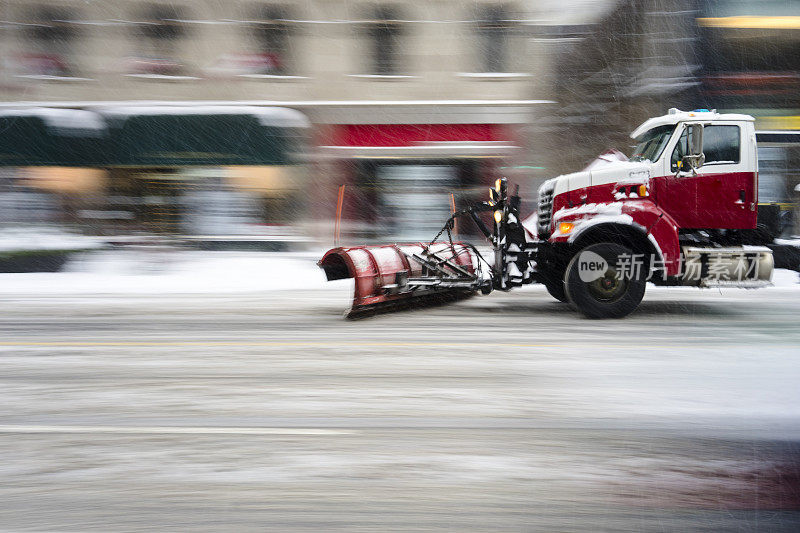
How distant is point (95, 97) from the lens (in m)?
19.7

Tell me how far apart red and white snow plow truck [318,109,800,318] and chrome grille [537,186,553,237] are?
351 millimetres

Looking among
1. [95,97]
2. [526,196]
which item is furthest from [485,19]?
[95,97]

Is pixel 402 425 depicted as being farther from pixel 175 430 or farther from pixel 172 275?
pixel 172 275

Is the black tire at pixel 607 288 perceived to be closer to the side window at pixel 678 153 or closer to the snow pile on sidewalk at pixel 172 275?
the side window at pixel 678 153

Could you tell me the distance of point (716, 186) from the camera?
8500 millimetres

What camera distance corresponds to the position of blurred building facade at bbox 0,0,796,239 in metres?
19.0

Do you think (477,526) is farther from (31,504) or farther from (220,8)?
(220,8)

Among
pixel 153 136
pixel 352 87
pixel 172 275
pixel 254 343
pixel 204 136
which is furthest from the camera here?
pixel 352 87

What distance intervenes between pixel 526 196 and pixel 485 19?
5.01 meters

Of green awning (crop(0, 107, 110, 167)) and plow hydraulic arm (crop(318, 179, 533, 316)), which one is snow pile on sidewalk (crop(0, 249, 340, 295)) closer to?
plow hydraulic arm (crop(318, 179, 533, 316))

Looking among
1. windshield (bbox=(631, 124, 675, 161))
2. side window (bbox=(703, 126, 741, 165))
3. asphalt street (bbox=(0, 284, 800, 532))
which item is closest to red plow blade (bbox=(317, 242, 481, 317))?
asphalt street (bbox=(0, 284, 800, 532))

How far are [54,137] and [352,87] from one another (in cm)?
799

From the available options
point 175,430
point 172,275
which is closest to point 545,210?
point 175,430

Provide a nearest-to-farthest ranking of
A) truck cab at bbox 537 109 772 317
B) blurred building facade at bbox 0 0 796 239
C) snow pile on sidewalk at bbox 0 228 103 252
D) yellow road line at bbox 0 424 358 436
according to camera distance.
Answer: yellow road line at bbox 0 424 358 436
truck cab at bbox 537 109 772 317
snow pile on sidewalk at bbox 0 228 103 252
blurred building facade at bbox 0 0 796 239
